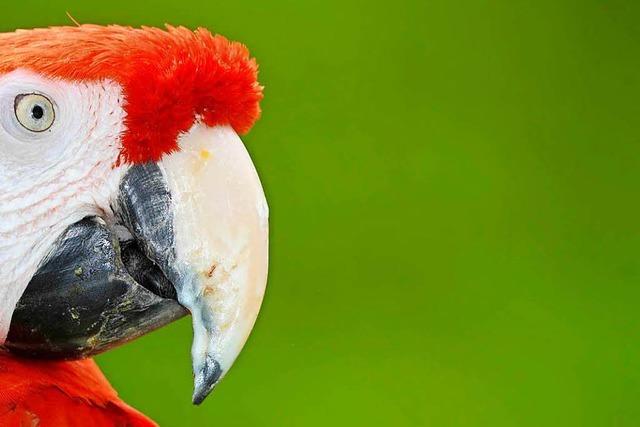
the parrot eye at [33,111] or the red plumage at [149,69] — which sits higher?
the red plumage at [149,69]

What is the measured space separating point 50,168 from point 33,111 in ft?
0.19

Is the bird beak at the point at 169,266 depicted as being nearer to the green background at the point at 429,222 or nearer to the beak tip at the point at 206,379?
the beak tip at the point at 206,379

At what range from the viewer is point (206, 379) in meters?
0.91

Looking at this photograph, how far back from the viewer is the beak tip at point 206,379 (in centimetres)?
90

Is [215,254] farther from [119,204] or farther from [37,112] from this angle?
[37,112]

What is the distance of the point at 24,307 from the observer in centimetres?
94

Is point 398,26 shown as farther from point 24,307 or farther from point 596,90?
point 24,307

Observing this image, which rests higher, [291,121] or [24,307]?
[291,121]

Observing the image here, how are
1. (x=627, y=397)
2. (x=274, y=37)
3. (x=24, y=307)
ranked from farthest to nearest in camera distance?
(x=627, y=397)
(x=274, y=37)
(x=24, y=307)

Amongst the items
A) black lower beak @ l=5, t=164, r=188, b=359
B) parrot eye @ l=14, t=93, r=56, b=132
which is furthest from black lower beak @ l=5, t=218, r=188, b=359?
parrot eye @ l=14, t=93, r=56, b=132

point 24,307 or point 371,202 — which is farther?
point 371,202

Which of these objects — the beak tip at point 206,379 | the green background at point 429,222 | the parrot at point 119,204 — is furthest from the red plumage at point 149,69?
the green background at point 429,222

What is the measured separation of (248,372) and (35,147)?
4.28ft

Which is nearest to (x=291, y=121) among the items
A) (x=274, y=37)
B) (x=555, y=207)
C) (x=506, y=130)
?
(x=274, y=37)
